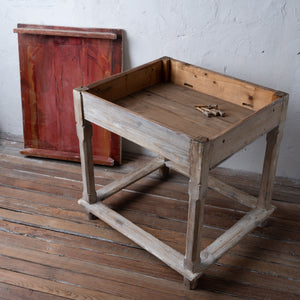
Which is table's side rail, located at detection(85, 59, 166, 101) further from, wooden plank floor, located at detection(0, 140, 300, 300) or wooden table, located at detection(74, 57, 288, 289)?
wooden plank floor, located at detection(0, 140, 300, 300)

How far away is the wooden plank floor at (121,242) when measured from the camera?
1.92 m

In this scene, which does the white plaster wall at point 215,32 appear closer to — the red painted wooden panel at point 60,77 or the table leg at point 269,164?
the red painted wooden panel at point 60,77

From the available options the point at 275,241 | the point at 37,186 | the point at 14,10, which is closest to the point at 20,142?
the point at 37,186

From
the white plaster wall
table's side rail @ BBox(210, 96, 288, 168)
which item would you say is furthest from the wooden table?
the white plaster wall

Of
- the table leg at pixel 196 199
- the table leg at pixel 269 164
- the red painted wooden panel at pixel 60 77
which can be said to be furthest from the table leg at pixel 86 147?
the table leg at pixel 269 164

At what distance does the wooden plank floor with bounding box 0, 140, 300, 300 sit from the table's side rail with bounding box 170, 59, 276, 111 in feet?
2.18

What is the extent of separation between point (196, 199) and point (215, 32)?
1.11 metres

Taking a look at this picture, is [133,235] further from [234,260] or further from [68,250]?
[234,260]

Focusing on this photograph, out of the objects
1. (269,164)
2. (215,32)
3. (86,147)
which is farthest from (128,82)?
(269,164)

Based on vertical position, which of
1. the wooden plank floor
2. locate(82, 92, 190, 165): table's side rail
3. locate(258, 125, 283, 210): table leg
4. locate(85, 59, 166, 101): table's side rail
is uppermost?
locate(85, 59, 166, 101): table's side rail

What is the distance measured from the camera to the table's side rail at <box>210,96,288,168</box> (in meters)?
1.65

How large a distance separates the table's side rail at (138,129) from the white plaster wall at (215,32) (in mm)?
764

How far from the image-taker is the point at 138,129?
180cm

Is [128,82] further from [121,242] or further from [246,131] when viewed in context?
[121,242]
